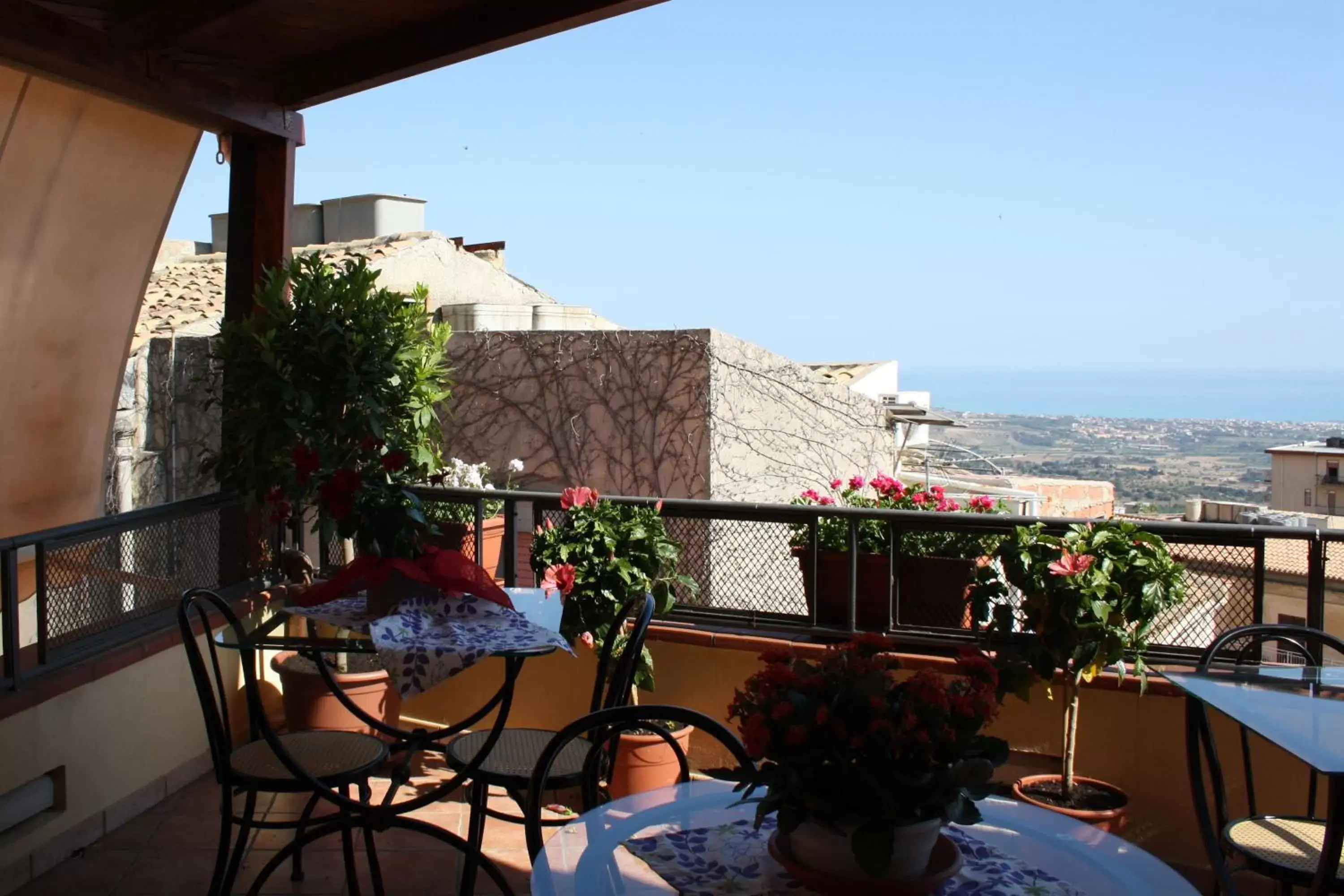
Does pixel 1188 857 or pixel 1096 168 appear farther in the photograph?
pixel 1096 168

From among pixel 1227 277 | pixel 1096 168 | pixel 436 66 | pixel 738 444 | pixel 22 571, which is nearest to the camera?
pixel 22 571

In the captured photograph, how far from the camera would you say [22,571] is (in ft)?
10.9

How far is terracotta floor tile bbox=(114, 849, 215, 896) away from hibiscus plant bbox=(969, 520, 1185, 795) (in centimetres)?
221

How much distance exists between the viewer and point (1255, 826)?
2242mm

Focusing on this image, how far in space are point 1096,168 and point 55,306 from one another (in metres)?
42.4

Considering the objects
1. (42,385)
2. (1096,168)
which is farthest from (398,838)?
(1096,168)

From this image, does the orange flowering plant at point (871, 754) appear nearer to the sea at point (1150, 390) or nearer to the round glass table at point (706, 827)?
the round glass table at point (706, 827)

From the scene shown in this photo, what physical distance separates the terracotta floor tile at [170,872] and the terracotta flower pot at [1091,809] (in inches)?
86.4

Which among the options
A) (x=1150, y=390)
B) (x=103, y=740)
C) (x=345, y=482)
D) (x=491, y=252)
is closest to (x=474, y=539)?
(x=103, y=740)

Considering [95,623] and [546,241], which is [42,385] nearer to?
[95,623]

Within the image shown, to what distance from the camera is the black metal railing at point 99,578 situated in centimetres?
288

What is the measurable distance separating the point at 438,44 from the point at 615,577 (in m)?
1.86

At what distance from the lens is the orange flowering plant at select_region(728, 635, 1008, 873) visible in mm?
1229

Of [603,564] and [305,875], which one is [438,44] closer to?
[603,564]
